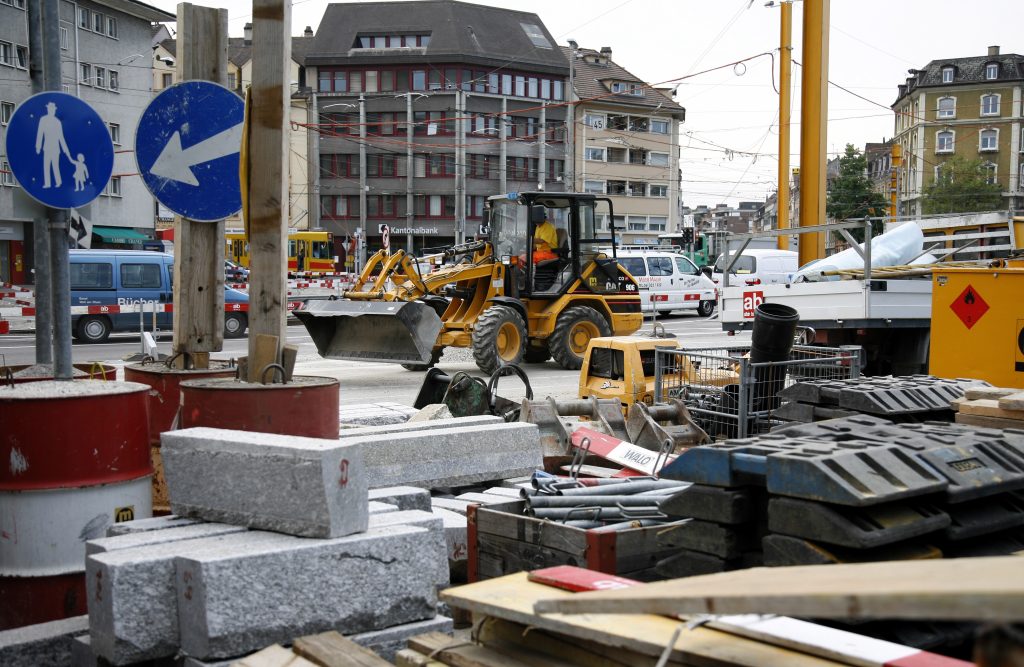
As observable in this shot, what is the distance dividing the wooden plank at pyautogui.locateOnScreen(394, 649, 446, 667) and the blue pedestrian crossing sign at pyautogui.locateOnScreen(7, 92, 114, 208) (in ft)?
14.9

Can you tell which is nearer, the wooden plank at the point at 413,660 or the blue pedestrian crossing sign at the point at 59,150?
the wooden plank at the point at 413,660

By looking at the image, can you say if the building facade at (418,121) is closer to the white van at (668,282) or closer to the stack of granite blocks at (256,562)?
the white van at (668,282)

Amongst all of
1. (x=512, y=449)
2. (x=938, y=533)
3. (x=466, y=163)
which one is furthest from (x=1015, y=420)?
(x=466, y=163)

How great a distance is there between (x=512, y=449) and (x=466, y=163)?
6454cm

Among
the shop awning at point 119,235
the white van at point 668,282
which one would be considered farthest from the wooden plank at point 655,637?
the shop awning at point 119,235

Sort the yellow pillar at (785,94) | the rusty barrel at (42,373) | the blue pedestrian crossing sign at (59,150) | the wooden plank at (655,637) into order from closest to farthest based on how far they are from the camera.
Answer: the wooden plank at (655,637)
the rusty barrel at (42,373)
the blue pedestrian crossing sign at (59,150)
the yellow pillar at (785,94)

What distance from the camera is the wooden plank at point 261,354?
5.33 metres

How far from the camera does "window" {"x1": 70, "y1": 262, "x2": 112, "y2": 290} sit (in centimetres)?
2555

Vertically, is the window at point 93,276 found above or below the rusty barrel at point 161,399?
above

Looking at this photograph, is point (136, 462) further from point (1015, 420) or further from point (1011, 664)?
point (1015, 420)

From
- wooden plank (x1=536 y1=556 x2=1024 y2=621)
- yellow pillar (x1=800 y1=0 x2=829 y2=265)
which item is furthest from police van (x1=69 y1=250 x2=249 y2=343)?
wooden plank (x1=536 y1=556 x2=1024 y2=621)

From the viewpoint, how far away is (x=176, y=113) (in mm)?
6027

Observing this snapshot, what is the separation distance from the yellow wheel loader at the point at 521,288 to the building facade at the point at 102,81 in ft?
103

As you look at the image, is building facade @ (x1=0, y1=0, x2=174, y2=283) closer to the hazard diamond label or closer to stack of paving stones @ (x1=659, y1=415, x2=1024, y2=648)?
the hazard diamond label
